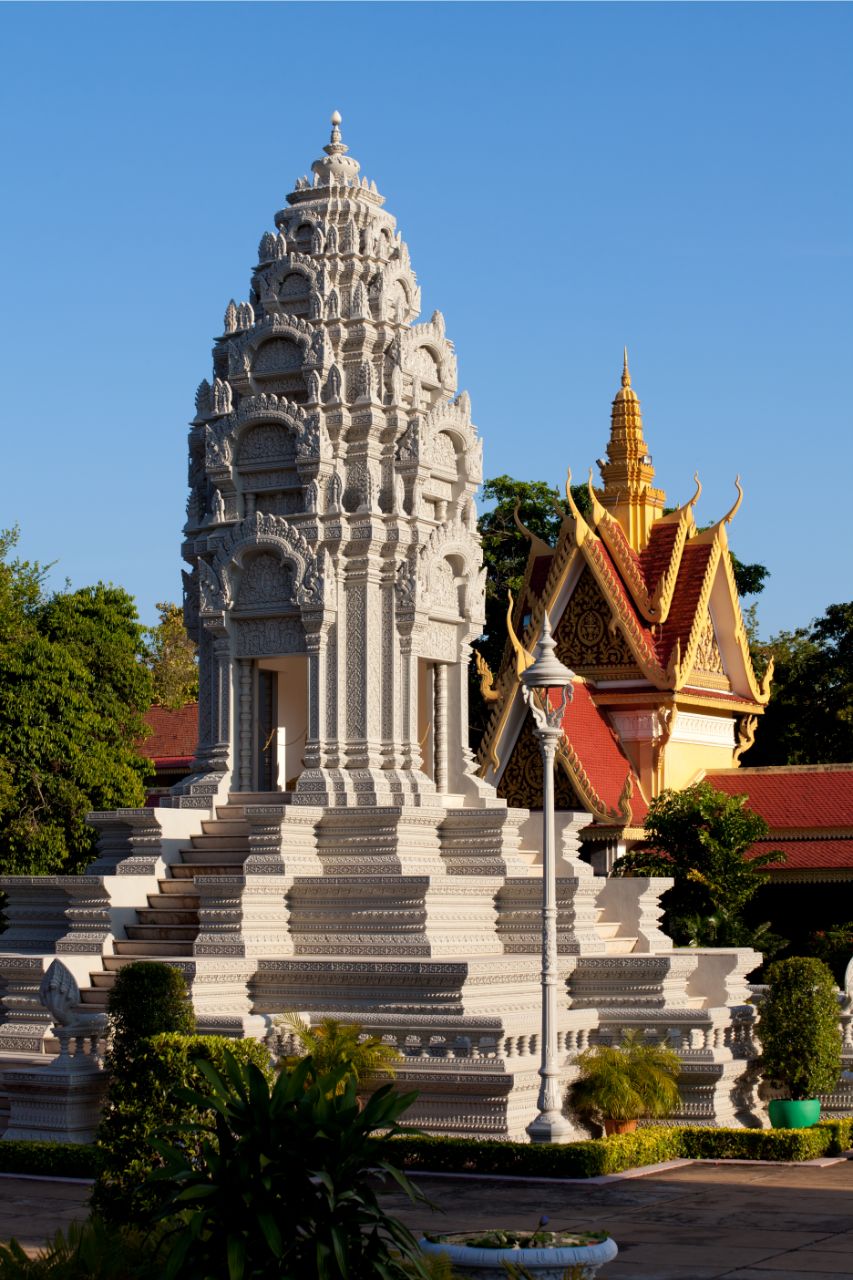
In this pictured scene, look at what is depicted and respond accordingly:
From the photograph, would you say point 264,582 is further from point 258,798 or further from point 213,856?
point 213,856

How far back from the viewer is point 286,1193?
26.2 ft

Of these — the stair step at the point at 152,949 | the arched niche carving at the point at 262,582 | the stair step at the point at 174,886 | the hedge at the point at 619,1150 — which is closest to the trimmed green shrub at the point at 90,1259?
the hedge at the point at 619,1150

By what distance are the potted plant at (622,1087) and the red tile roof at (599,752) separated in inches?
397

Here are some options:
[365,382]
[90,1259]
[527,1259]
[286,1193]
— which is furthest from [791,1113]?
[286,1193]

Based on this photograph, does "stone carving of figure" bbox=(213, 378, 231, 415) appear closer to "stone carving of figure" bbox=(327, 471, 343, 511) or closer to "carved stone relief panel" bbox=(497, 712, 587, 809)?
"stone carving of figure" bbox=(327, 471, 343, 511)

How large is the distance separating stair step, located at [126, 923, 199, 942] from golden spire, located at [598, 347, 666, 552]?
14.8 m

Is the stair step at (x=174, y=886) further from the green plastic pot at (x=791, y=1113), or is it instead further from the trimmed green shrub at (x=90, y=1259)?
the trimmed green shrub at (x=90, y=1259)

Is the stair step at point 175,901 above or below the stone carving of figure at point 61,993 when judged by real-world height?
above

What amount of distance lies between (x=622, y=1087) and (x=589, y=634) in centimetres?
1373

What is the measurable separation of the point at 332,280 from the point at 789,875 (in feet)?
33.0

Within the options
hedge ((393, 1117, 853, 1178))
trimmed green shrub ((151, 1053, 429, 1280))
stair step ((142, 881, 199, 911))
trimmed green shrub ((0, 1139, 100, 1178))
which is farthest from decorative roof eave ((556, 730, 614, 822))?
trimmed green shrub ((151, 1053, 429, 1280))

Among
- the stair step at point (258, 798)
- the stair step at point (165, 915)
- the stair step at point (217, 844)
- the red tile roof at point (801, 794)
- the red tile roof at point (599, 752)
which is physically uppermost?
the red tile roof at point (599, 752)

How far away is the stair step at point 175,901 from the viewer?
1739cm

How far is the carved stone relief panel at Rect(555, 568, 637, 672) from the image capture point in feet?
90.9
